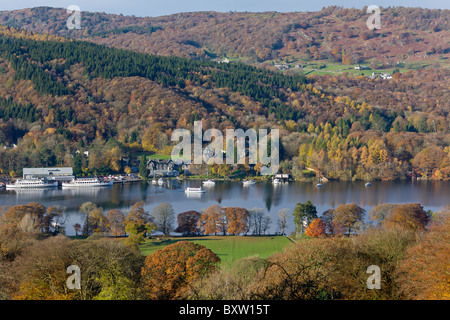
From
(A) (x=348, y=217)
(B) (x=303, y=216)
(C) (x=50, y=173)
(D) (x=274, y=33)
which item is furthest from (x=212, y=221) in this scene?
(D) (x=274, y=33)

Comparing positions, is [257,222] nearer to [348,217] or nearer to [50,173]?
[348,217]

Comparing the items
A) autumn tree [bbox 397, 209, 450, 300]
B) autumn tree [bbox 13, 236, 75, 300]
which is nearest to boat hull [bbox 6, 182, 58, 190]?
autumn tree [bbox 13, 236, 75, 300]

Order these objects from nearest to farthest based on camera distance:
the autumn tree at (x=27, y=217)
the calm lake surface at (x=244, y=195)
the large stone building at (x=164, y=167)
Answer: the autumn tree at (x=27, y=217) < the calm lake surface at (x=244, y=195) < the large stone building at (x=164, y=167)

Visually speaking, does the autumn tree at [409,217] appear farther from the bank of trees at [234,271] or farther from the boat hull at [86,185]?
the boat hull at [86,185]

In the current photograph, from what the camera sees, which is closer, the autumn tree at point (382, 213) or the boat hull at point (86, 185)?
the autumn tree at point (382, 213)

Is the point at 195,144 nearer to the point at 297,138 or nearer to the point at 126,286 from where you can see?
the point at 297,138

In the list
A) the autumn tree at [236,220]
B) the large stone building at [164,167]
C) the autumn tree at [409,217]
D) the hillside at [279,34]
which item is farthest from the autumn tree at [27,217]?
the hillside at [279,34]
